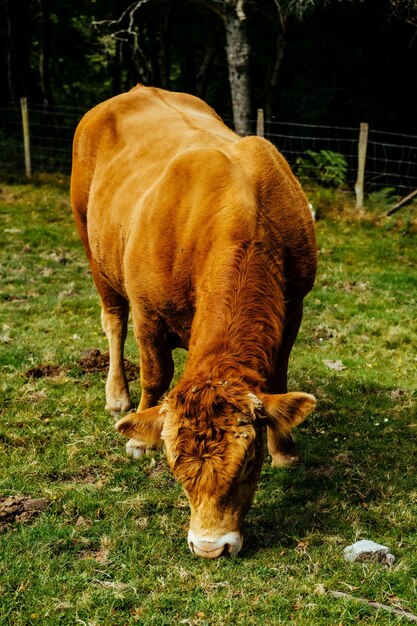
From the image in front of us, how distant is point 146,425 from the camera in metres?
3.90

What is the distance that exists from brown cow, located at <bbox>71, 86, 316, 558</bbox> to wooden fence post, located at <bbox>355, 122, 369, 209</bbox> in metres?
8.39

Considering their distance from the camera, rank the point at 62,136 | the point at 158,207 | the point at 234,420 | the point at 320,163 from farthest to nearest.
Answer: the point at 62,136 < the point at 320,163 < the point at 158,207 < the point at 234,420

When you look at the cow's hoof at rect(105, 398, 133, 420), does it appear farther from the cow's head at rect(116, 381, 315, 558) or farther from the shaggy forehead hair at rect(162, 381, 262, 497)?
the shaggy forehead hair at rect(162, 381, 262, 497)

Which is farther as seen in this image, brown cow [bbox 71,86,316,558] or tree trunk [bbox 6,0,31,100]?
tree trunk [bbox 6,0,31,100]

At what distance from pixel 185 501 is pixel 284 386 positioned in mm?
1137

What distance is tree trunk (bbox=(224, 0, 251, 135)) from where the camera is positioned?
15.2 metres

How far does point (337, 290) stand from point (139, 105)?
4534mm

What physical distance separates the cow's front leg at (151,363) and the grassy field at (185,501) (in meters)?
0.38

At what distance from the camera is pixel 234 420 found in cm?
364

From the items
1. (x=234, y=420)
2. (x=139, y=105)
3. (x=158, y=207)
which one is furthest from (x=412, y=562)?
(x=139, y=105)

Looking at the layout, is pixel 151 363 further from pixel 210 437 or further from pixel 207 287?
pixel 210 437

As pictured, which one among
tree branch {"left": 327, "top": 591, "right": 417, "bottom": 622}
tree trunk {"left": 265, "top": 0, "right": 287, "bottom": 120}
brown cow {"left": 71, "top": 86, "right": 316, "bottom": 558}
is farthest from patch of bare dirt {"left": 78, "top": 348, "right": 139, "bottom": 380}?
tree trunk {"left": 265, "top": 0, "right": 287, "bottom": 120}

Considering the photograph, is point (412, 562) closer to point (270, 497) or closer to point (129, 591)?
point (270, 497)

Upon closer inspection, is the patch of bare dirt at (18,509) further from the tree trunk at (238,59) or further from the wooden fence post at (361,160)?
the tree trunk at (238,59)
